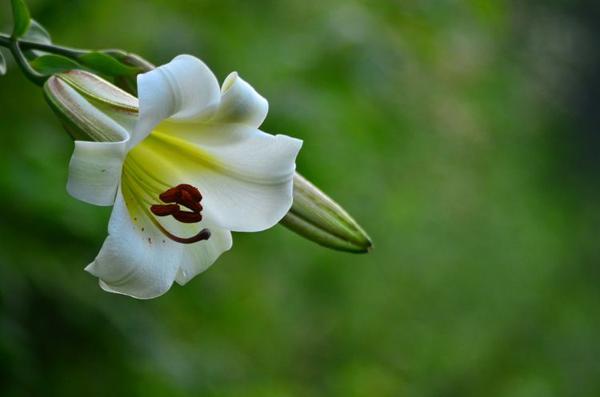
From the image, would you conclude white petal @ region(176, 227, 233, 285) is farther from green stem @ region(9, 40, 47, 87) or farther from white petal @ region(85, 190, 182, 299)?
green stem @ region(9, 40, 47, 87)

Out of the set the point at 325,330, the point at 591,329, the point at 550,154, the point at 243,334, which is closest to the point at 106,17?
the point at 243,334

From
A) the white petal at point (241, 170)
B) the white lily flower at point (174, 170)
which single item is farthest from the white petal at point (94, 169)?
the white petal at point (241, 170)

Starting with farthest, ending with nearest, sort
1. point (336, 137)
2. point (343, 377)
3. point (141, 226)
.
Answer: point (343, 377)
point (336, 137)
point (141, 226)

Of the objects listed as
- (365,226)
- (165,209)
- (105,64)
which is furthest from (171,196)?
(365,226)

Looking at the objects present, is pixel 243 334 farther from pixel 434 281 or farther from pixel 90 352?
pixel 434 281

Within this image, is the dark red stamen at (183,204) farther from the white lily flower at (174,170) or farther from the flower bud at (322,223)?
the flower bud at (322,223)

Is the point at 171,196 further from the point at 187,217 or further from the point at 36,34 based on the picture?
the point at 36,34
